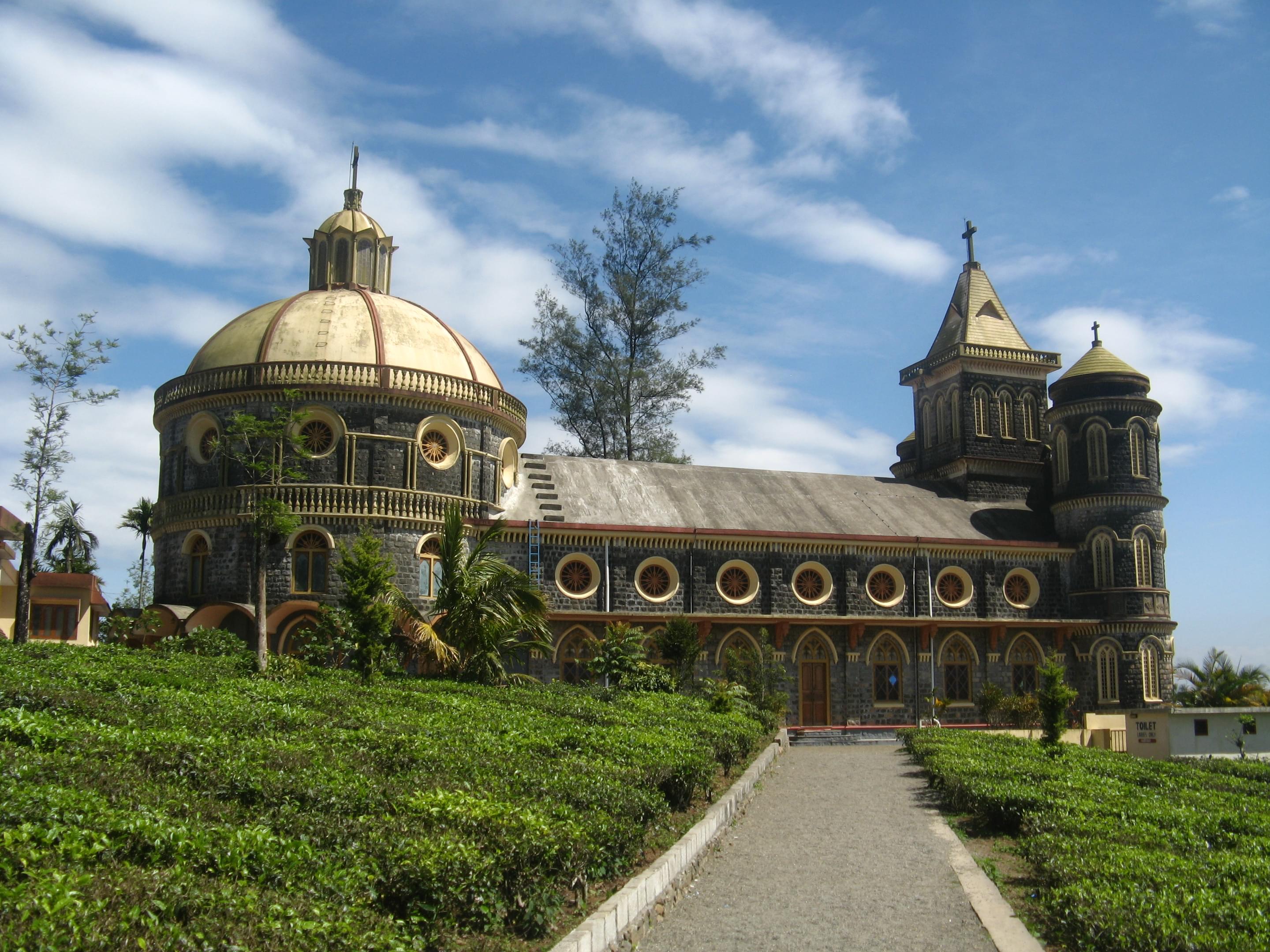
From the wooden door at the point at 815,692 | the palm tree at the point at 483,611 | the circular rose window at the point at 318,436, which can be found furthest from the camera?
the wooden door at the point at 815,692

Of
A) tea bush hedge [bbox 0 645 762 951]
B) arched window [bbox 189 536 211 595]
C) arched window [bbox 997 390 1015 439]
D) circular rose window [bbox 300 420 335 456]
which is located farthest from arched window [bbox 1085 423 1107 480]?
arched window [bbox 189 536 211 595]

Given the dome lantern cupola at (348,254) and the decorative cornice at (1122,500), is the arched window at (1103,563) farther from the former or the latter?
the dome lantern cupola at (348,254)

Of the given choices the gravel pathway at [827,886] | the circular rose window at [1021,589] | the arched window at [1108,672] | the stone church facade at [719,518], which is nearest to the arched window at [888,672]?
the stone church facade at [719,518]

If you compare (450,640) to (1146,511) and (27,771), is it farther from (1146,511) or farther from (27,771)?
(1146,511)

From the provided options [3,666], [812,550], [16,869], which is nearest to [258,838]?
[16,869]

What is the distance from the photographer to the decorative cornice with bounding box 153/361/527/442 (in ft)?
92.0

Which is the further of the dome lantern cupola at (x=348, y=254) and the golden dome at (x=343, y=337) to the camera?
the dome lantern cupola at (x=348, y=254)

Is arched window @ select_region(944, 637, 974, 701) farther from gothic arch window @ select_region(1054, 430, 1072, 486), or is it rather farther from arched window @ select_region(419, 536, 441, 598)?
arched window @ select_region(419, 536, 441, 598)

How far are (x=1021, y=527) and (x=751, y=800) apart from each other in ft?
75.0

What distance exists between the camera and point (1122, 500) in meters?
35.2

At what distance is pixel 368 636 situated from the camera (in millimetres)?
21594

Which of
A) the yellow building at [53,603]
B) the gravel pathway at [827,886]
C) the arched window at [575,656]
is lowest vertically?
the gravel pathway at [827,886]

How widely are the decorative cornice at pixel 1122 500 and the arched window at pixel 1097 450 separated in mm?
590

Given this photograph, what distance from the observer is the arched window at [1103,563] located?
114 feet
